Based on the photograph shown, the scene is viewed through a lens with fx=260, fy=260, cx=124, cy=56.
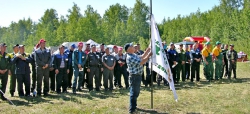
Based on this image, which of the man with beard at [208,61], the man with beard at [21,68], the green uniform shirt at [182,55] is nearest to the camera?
the man with beard at [21,68]

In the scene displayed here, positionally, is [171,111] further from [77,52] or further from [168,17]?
[168,17]

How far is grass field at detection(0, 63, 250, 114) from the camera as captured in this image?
8016mm

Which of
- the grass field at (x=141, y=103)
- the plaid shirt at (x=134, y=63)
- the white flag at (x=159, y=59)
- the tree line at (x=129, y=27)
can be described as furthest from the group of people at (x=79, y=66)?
the tree line at (x=129, y=27)

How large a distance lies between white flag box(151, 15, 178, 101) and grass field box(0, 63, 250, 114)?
1.11 meters

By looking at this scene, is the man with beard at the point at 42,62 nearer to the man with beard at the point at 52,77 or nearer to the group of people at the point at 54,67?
the group of people at the point at 54,67

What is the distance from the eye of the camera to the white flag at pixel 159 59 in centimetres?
754

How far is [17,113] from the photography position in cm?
782

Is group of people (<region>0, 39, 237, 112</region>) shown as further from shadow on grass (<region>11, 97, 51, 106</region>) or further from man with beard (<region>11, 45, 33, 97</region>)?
shadow on grass (<region>11, 97, 51, 106</region>)

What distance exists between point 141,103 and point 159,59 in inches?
78.8

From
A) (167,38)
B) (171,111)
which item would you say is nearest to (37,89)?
(171,111)

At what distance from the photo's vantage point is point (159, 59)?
762 centimetres

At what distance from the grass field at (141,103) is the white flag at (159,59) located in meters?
1.11

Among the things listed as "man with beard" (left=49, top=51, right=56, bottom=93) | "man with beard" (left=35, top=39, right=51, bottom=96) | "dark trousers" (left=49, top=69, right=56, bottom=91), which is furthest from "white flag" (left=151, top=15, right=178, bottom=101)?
"dark trousers" (left=49, top=69, right=56, bottom=91)

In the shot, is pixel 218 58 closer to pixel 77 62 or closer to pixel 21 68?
pixel 77 62
